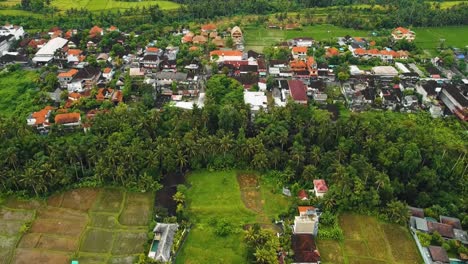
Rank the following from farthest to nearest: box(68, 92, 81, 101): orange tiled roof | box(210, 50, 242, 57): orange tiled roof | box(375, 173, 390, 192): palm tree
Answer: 1. box(210, 50, 242, 57): orange tiled roof
2. box(68, 92, 81, 101): orange tiled roof
3. box(375, 173, 390, 192): palm tree

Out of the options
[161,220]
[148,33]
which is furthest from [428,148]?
[148,33]

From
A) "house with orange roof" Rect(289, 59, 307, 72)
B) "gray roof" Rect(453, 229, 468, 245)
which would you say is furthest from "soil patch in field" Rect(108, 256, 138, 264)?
"house with orange roof" Rect(289, 59, 307, 72)

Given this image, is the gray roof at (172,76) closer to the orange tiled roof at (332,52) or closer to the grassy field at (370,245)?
the orange tiled roof at (332,52)

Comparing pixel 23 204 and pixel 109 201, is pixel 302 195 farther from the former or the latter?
pixel 23 204

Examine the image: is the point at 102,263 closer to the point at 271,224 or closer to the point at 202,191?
the point at 202,191

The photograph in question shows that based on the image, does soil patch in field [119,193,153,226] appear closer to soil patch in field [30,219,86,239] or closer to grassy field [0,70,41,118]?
soil patch in field [30,219,86,239]

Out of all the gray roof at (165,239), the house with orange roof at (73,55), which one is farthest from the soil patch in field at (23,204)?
the house with orange roof at (73,55)
